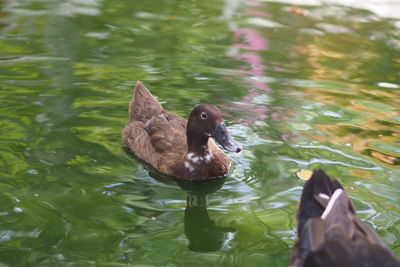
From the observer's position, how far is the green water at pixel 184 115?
536 centimetres

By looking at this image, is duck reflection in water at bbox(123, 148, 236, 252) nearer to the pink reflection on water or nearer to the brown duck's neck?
the brown duck's neck

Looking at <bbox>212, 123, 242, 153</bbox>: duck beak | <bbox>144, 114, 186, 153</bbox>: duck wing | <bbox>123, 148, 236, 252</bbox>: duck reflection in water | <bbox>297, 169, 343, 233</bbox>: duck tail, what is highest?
<bbox>297, 169, 343, 233</bbox>: duck tail

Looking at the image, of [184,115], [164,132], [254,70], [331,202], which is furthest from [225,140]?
[254,70]

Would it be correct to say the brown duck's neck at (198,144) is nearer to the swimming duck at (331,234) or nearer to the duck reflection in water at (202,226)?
the duck reflection in water at (202,226)

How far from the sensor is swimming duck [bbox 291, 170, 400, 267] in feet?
13.5

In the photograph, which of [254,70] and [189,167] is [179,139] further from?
[254,70]

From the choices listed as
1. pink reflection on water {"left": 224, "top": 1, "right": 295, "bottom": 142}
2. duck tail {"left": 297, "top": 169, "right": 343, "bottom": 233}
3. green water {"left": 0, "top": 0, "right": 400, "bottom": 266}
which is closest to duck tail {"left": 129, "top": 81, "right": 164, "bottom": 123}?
green water {"left": 0, "top": 0, "right": 400, "bottom": 266}

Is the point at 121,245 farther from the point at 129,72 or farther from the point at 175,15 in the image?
the point at 175,15

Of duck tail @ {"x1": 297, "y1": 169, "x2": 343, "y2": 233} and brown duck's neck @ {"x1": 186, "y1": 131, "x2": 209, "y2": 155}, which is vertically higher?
duck tail @ {"x1": 297, "y1": 169, "x2": 343, "y2": 233}

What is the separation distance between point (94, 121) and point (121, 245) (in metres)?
2.56

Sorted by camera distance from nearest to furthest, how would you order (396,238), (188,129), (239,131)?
(396,238)
(188,129)
(239,131)

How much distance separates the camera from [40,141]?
22.6 feet

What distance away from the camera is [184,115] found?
7949mm

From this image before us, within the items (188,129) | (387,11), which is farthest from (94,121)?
(387,11)
